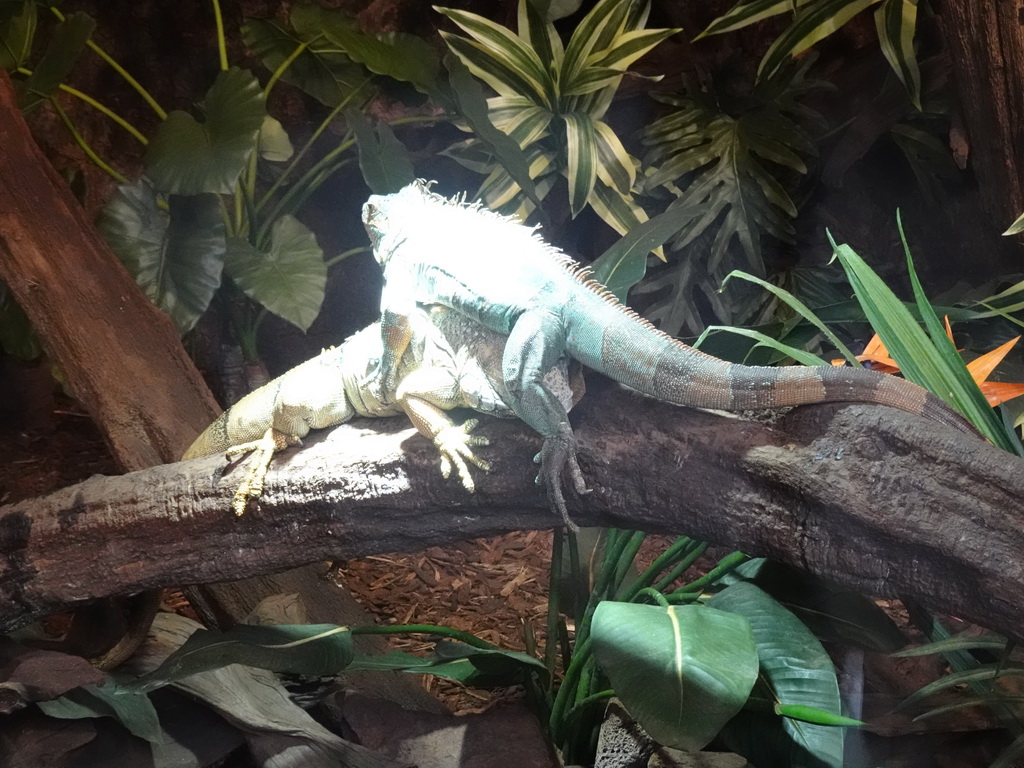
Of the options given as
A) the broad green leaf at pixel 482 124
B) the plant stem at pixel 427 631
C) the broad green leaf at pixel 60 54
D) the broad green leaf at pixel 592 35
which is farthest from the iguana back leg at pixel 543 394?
the broad green leaf at pixel 60 54

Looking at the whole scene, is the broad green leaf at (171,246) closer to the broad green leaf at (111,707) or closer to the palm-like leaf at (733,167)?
the broad green leaf at (111,707)

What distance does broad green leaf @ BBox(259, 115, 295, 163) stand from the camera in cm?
403

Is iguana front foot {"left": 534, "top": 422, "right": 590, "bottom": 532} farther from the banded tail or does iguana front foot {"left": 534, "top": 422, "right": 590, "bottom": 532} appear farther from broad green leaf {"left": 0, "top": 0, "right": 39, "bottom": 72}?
broad green leaf {"left": 0, "top": 0, "right": 39, "bottom": 72}

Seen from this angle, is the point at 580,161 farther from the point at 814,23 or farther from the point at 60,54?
the point at 60,54

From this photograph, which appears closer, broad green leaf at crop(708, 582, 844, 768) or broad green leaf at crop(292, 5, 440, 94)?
broad green leaf at crop(708, 582, 844, 768)

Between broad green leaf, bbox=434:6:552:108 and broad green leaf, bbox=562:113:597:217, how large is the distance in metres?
0.24

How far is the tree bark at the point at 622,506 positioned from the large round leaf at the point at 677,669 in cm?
28

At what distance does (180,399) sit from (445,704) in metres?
1.88

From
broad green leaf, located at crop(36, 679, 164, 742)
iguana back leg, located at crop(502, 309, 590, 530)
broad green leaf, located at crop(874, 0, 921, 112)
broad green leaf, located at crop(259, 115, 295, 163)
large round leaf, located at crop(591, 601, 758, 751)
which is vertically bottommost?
broad green leaf, located at crop(36, 679, 164, 742)

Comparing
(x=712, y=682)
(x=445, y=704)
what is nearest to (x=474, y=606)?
(x=445, y=704)

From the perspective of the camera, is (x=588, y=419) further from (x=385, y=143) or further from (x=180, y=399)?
(x=180, y=399)

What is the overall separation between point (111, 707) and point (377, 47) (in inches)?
116

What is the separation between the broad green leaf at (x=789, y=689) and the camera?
6.78ft

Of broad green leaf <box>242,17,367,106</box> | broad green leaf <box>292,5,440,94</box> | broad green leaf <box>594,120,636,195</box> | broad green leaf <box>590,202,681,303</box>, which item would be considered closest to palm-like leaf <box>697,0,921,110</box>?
broad green leaf <box>594,120,636,195</box>
